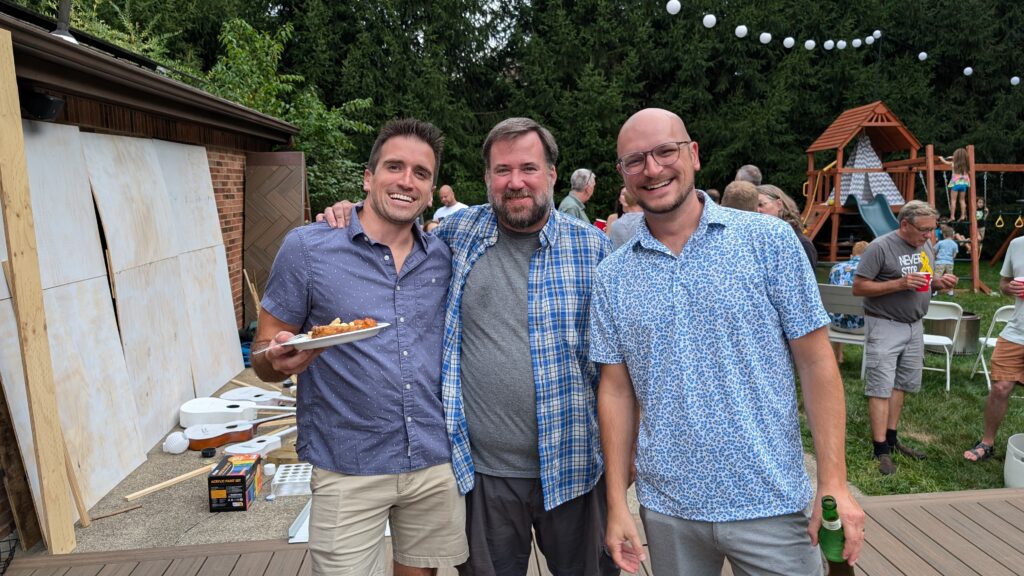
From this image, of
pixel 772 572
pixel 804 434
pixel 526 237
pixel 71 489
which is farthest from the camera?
pixel 804 434

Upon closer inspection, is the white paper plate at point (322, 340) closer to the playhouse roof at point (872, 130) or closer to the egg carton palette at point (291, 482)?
the egg carton palette at point (291, 482)

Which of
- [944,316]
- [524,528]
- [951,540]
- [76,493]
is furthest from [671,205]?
[944,316]

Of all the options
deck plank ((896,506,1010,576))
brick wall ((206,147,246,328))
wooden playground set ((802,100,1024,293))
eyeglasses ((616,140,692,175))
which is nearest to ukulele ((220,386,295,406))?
brick wall ((206,147,246,328))

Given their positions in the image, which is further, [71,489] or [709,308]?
[71,489]

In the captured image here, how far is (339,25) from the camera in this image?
55.6 feet

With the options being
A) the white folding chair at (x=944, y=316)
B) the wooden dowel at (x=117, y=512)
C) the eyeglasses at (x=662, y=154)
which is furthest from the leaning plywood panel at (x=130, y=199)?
the white folding chair at (x=944, y=316)

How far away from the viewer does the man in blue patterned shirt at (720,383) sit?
5.61ft

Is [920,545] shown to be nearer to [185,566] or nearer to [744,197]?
[744,197]

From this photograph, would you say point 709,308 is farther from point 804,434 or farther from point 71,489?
point 804,434

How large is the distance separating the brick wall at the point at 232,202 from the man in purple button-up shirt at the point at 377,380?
19.1 feet

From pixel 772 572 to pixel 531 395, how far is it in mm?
833

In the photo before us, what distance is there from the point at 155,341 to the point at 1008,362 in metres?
6.31

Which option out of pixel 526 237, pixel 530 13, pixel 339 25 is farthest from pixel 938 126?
pixel 526 237

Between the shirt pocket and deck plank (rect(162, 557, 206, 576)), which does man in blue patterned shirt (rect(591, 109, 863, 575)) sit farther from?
deck plank (rect(162, 557, 206, 576))
